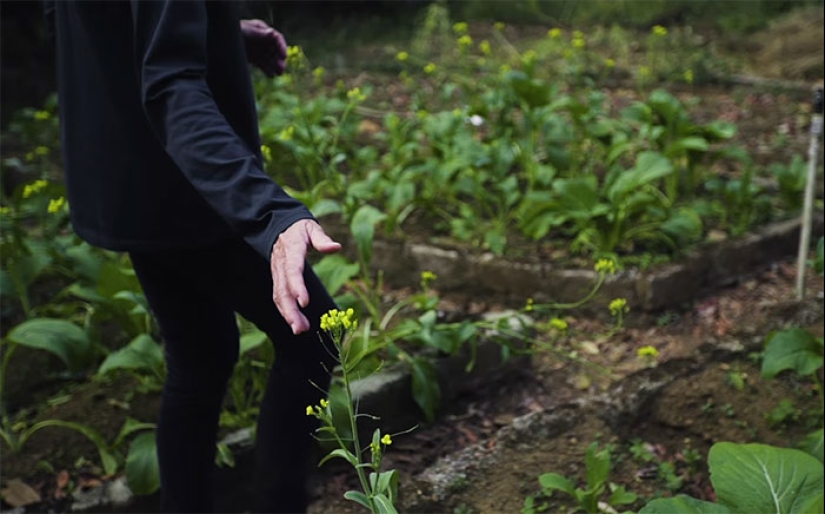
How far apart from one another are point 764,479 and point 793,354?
2.65ft

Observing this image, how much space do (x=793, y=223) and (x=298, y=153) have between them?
221cm

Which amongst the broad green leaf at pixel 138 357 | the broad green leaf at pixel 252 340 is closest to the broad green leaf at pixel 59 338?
the broad green leaf at pixel 138 357

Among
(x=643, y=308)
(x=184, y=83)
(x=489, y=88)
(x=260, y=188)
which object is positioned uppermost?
(x=184, y=83)

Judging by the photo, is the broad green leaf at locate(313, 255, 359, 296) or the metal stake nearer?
the broad green leaf at locate(313, 255, 359, 296)

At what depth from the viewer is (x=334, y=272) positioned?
3238 mm

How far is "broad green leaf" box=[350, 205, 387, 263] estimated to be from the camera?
131 inches

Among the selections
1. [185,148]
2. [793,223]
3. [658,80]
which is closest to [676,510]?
[185,148]

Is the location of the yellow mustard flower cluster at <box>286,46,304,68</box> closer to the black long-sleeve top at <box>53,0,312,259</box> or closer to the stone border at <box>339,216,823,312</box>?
the black long-sleeve top at <box>53,0,312,259</box>

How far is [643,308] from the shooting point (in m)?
4.01

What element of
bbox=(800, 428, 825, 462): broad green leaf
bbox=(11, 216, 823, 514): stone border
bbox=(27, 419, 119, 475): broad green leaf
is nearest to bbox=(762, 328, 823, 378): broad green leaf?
bbox=(800, 428, 825, 462): broad green leaf

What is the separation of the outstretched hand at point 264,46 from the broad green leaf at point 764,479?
1.39 meters

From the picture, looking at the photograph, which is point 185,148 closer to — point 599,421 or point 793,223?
point 599,421

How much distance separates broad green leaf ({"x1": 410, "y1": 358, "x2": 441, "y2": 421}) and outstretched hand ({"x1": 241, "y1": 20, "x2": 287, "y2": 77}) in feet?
3.51

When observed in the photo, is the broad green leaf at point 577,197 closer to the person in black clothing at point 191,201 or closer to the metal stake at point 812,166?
the metal stake at point 812,166
